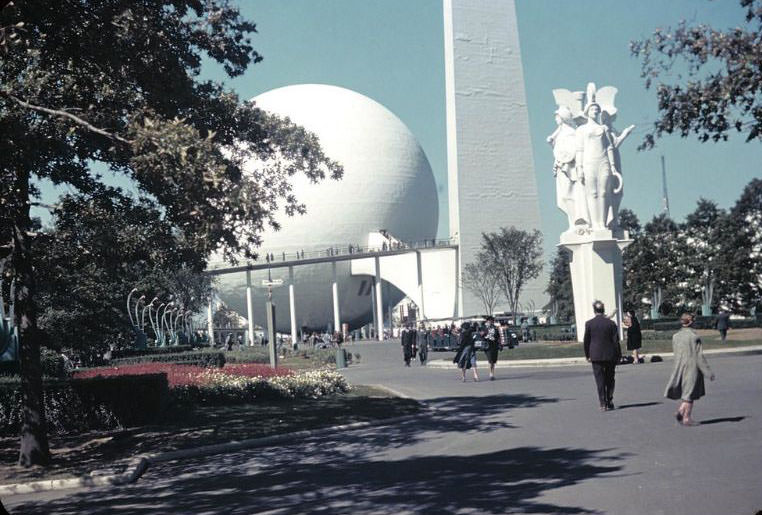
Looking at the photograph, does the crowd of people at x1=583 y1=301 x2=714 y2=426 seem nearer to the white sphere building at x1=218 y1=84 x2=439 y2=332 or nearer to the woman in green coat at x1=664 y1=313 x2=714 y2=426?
the woman in green coat at x1=664 y1=313 x2=714 y2=426

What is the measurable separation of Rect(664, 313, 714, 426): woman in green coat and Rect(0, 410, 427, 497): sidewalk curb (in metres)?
4.99

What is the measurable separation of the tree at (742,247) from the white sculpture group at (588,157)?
596 inches

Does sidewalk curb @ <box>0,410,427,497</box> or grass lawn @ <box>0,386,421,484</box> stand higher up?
grass lawn @ <box>0,386,421,484</box>

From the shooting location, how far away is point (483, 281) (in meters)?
63.8

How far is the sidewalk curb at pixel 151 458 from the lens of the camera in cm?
1160

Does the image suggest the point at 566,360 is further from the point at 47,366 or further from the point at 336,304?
the point at 336,304

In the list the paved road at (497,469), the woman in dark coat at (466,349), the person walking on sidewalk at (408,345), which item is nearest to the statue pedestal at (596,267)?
the person walking on sidewalk at (408,345)

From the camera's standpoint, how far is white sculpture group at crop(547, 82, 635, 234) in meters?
36.2

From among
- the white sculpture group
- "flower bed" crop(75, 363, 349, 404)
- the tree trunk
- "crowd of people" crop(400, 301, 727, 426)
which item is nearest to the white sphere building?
the white sculpture group

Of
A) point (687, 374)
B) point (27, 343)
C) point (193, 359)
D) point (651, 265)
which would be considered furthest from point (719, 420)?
point (651, 265)

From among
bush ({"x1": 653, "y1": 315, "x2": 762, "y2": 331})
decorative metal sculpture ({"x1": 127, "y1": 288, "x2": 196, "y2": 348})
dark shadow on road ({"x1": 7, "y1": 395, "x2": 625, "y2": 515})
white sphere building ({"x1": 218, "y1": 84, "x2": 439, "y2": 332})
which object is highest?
white sphere building ({"x1": 218, "y1": 84, "x2": 439, "y2": 332})

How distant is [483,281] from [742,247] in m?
18.5

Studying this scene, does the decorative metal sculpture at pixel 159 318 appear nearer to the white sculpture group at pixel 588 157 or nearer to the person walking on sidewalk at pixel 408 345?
the person walking on sidewalk at pixel 408 345

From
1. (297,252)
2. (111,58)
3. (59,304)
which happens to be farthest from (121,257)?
(297,252)
